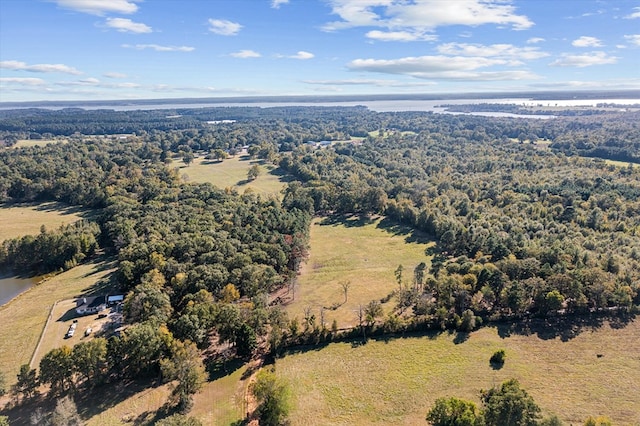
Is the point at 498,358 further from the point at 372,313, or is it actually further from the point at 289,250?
the point at 289,250

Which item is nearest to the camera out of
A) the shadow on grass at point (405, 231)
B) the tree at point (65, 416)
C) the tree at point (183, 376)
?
the tree at point (65, 416)

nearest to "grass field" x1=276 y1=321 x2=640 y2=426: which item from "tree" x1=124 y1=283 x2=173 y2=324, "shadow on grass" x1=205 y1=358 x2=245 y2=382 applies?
"shadow on grass" x1=205 y1=358 x2=245 y2=382

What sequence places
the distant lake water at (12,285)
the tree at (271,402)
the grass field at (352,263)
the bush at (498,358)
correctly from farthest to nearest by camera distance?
the distant lake water at (12,285) → the grass field at (352,263) → the bush at (498,358) → the tree at (271,402)

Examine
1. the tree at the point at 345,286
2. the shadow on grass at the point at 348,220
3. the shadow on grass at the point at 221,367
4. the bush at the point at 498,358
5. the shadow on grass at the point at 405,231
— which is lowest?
the shadow on grass at the point at 221,367

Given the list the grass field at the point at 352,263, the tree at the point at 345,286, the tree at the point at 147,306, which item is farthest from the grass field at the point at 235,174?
the tree at the point at 147,306

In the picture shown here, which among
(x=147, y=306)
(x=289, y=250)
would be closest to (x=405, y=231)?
(x=289, y=250)

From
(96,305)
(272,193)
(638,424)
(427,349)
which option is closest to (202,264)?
(96,305)

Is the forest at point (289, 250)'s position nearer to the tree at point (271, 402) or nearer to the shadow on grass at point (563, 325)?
the shadow on grass at point (563, 325)
